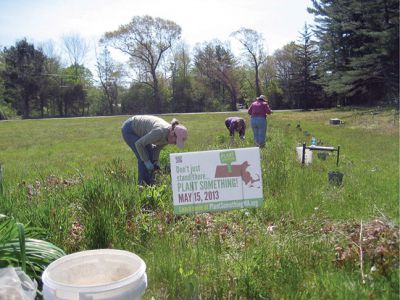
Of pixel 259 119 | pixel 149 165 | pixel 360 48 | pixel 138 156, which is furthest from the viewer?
pixel 360 48

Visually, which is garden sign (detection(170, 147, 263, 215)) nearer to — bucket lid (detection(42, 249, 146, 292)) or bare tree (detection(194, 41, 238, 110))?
bucket lid (detection(42, 249, 146, 292))

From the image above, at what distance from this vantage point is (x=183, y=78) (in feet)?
201

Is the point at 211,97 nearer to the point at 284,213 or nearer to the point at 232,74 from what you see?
the point at 232,74

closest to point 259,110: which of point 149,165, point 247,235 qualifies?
point 149,165

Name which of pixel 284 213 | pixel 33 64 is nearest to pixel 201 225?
pixel 284 213

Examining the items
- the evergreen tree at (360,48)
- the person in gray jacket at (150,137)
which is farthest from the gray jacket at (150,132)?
the evergreen tree at (360,48)

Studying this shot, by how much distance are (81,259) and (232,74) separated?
58.5 meters

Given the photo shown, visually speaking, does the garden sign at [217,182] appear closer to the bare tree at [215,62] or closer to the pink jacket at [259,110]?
the pink jacket at [259,110]

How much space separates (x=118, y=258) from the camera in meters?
2.63

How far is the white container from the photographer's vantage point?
Answer: 7.26 feet

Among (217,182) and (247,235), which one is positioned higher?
(217,182)

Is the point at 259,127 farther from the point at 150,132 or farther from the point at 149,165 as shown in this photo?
the point at 150,132

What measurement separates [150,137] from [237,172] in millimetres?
2511

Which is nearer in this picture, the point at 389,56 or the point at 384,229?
the point at 384,229
